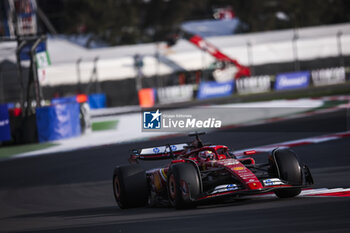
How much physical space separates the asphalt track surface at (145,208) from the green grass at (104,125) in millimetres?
6281

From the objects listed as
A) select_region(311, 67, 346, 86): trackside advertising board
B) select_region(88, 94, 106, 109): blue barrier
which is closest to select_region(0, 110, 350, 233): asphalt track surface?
select_region(88, 94, 106, 109): blue barrier

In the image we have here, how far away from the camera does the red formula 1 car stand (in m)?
8.05

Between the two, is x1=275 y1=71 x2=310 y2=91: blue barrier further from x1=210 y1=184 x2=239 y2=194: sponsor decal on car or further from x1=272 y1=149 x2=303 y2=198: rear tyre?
x1=210 y1=184 x2=239 y2=194: sponsor decal on car

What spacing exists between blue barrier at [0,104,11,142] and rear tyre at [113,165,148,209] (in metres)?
12.3

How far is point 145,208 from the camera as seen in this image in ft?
31.3

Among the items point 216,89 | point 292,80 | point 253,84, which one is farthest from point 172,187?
point 292,80

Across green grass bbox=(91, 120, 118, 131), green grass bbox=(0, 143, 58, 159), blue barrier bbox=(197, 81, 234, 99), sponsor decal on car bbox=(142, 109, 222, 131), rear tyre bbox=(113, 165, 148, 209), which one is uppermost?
sponsor decal on car bbox=(142, 109, 222, 131)

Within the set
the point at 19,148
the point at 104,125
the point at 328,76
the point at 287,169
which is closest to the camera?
the point at 287,169

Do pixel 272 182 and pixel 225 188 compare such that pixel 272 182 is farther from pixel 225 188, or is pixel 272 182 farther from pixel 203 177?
pixel 203 177

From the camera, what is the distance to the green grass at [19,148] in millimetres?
19219

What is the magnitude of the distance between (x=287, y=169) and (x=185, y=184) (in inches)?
50.2

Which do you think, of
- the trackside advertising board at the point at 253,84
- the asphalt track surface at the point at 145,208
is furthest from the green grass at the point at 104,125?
the trackside advertising board at the point at 253,84

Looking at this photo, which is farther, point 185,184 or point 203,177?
point 203,177

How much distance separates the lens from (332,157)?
41.4 ft
